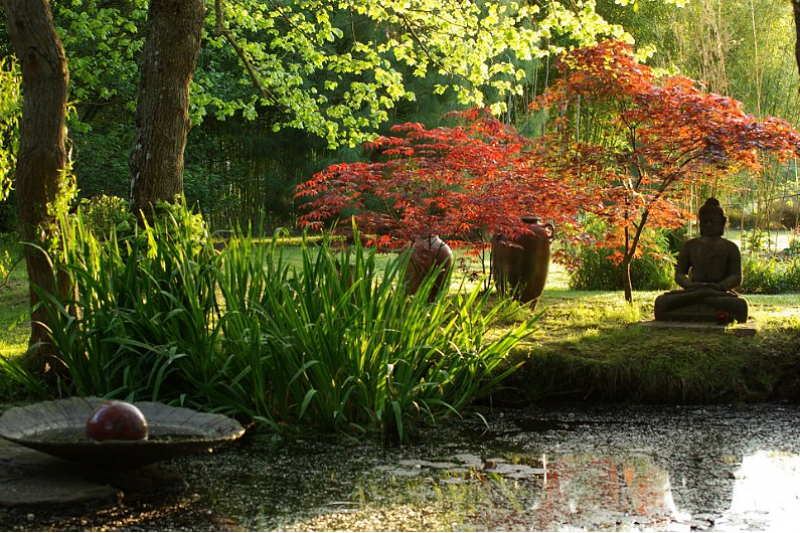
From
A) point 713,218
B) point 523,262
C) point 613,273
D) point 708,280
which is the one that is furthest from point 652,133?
point 613,273

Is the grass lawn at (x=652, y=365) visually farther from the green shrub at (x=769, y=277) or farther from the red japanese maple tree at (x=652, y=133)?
the green shrub at (x=769, y=277)

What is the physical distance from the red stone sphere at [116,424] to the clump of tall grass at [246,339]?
3.38ft

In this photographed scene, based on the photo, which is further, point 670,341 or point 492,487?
point 670,341

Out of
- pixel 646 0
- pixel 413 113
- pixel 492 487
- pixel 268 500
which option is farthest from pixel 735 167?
pixel 646 0

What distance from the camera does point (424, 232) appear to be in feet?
25.3

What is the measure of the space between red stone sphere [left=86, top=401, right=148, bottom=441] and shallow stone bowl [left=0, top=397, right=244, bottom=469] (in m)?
0.05

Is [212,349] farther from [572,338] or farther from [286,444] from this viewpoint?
[572,338]

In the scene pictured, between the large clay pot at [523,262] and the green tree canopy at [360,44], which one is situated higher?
the green tree canopy at [360,44]

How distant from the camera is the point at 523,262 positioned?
27.5ft

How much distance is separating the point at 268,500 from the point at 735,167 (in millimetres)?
5503

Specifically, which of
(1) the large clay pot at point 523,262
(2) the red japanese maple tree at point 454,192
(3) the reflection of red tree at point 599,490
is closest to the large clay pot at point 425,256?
(2) the red japanese maple tree at point 454,192

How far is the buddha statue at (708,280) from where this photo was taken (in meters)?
7.14

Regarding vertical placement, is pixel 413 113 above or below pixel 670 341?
above

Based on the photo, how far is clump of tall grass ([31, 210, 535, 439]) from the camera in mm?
5016
